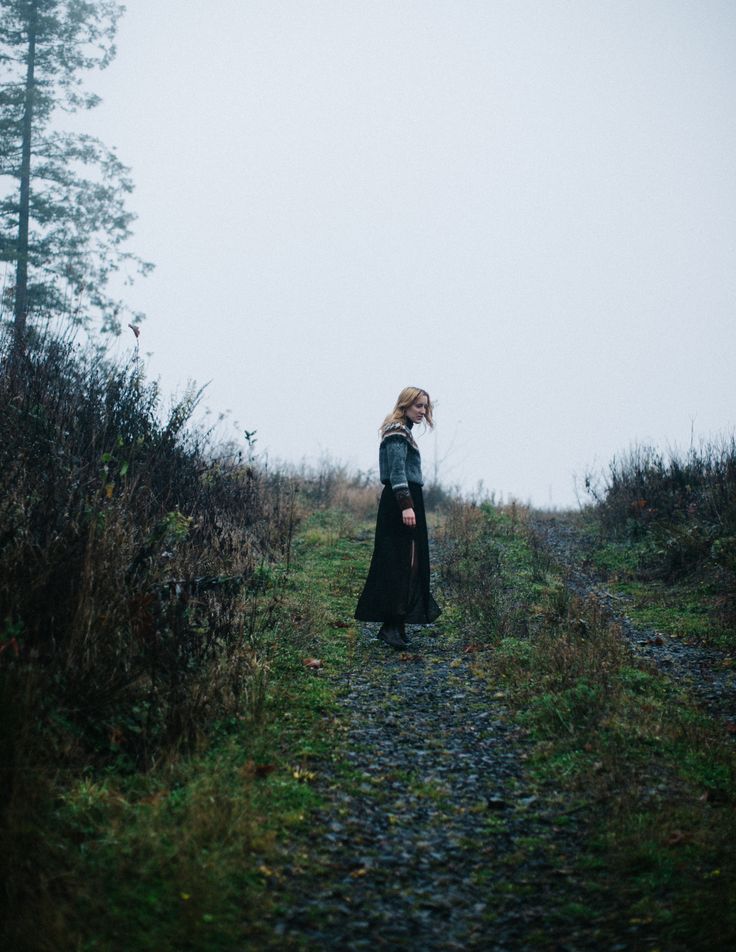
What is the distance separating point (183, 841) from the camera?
2.84m

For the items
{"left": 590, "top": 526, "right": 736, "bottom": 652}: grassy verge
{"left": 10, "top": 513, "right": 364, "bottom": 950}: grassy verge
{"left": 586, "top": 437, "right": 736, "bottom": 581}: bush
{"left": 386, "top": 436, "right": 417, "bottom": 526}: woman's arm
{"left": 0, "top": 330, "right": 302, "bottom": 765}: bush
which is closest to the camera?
{"left": 10, "top": 513, "right": 364, "bottom": 950}: grassy verge

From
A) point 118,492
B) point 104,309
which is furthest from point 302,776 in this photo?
point 104,309

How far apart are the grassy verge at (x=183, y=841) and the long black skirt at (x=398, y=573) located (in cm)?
225

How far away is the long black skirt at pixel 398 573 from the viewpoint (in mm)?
6680

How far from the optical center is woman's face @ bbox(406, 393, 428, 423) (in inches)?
268

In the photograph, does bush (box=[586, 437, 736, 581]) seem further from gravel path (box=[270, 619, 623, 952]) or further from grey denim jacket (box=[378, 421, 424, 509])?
gravel path (box=[270, 619, 623, 952])

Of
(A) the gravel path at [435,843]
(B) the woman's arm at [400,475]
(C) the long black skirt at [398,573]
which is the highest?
(B) the woman's arm at [400,475]

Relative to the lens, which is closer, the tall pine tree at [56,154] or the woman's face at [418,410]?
the woman's face at [418,410]

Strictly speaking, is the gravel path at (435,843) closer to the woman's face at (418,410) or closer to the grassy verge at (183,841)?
the grassy verge at (183,841)

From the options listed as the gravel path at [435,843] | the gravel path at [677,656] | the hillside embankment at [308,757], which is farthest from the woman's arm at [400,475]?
the gravel path at [677,656]

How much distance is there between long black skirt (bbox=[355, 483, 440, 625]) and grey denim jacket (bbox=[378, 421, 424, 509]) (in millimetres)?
146

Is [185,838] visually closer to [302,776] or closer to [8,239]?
[302,776]

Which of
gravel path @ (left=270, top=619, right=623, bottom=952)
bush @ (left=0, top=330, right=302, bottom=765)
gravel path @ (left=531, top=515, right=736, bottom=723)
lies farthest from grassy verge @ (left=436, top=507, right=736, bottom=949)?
bush @ (left=0, top=330, right=302, bottom=765)

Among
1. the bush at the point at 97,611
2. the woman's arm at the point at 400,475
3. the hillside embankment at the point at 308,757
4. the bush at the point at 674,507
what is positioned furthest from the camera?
the bush at the point at 674,507
